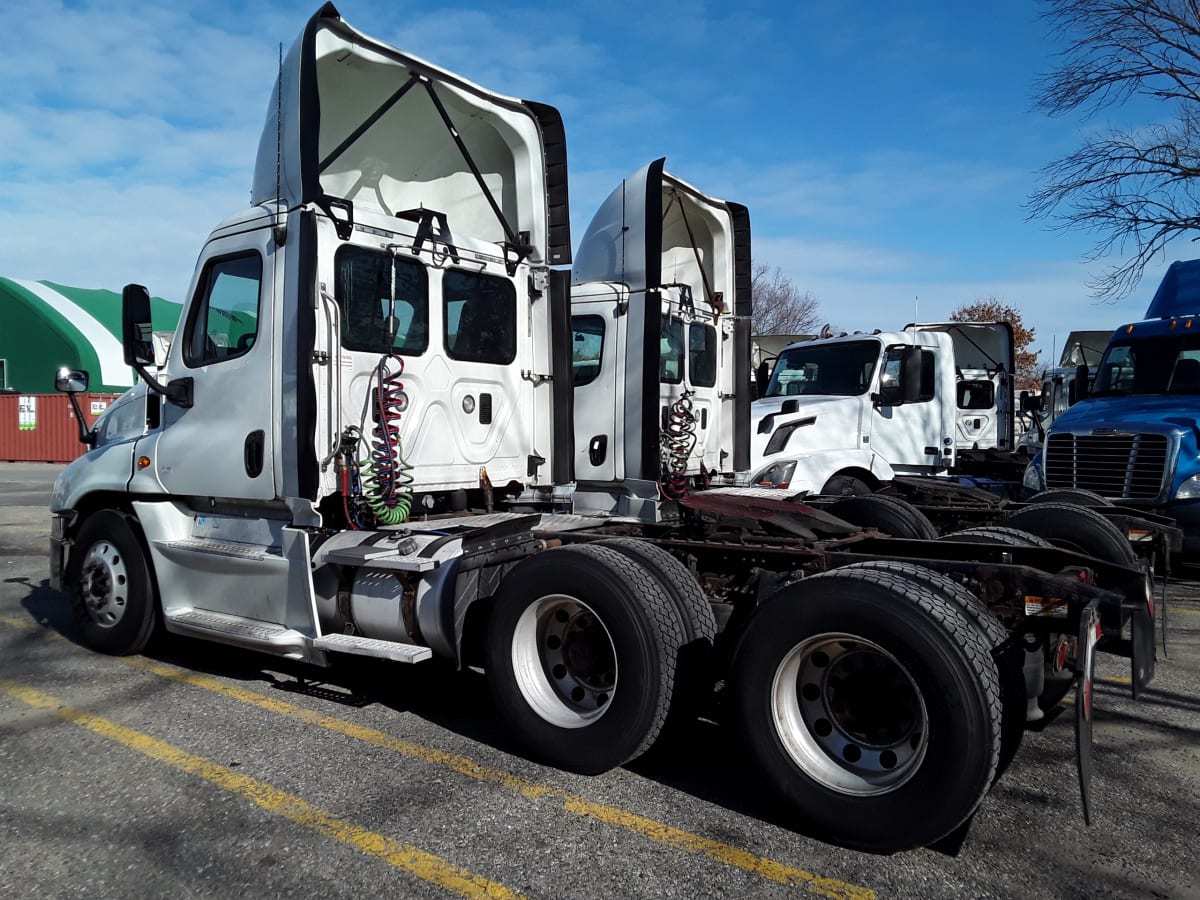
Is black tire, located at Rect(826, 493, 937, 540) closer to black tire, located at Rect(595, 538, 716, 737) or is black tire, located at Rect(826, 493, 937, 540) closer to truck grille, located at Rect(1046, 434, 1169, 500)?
black tire, located at Rect(595, 538, 716, 737)

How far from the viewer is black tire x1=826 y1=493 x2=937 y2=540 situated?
585cm

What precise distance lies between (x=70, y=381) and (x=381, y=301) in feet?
8.49

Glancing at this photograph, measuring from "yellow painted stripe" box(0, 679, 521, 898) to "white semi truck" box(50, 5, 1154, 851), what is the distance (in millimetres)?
743

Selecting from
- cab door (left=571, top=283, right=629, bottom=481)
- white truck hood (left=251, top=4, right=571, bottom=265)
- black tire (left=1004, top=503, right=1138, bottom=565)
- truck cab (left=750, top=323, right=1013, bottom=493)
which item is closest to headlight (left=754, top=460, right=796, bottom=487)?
truck cab (left=750, top=323, right=1013, bottom=493)

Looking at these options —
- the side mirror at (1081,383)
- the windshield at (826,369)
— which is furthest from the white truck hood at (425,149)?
the side mirror at (1081,383)

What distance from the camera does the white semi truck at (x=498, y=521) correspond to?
3371 mm

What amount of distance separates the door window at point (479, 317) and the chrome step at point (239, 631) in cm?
203

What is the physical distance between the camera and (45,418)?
97.0 feet

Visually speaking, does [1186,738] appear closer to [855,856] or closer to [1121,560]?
[1121,560]

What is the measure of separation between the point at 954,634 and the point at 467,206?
4.84m

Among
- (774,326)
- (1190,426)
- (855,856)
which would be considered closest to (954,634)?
(855,856)

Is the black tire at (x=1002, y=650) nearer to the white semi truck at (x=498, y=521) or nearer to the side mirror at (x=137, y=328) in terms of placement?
the white semi truck at (x=498, y=521)

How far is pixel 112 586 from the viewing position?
20.0ft

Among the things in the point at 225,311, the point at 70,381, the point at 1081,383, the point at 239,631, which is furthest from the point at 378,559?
the point at 1081,383
